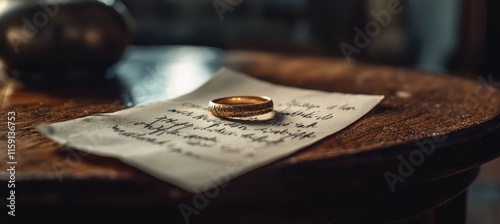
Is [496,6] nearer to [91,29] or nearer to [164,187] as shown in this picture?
[91,29]

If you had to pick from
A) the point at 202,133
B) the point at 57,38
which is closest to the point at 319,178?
the point at 202,133

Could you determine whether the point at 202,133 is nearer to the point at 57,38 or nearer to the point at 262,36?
the point at 57,38

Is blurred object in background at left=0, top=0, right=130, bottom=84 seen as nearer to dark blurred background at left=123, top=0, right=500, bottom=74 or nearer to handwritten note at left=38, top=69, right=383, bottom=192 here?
handwritten note at left=38, top=69, right=383, bottom=192

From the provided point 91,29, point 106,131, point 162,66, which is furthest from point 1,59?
point 106,131

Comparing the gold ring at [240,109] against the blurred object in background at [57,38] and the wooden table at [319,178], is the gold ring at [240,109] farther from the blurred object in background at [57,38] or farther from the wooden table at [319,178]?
the blurred object in background at [57,38]

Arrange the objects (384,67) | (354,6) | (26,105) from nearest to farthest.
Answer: (26,105), (384,67), (354,6)

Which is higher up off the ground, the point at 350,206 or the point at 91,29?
the point at 91,29

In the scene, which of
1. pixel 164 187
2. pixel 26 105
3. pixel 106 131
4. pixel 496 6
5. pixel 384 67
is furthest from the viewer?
pixel 496 6
